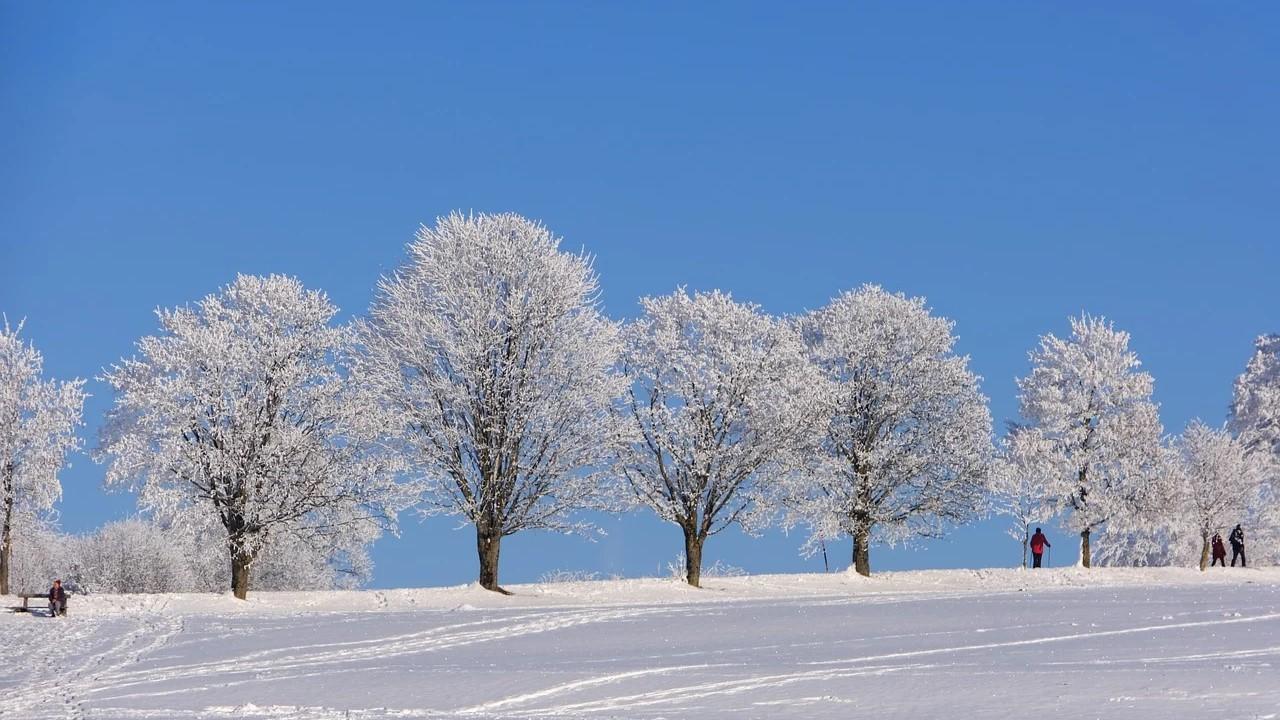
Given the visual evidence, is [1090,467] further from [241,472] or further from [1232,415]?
[241,472]

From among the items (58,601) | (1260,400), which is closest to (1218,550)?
(1260,400)

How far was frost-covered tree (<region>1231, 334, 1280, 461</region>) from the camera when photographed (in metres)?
68.0

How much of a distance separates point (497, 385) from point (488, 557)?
572cm

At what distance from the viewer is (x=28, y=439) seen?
47.5 meters

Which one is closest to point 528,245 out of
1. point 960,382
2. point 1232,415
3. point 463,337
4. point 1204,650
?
point 463,337

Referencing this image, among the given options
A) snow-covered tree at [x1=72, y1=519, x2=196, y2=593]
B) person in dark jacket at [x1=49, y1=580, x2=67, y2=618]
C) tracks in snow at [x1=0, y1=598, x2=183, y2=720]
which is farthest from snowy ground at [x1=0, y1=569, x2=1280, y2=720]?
snow-covered tree at [x1=72, y1=519, x2=196, y2=593]

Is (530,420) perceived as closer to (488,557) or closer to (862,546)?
(488,557)

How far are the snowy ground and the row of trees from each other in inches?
153

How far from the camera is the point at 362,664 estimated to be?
2377 centimetres

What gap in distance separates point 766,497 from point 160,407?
822 inches

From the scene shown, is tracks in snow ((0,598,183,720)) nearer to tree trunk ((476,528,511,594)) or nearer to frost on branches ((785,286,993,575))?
tree trunk ((476,528,511,594))

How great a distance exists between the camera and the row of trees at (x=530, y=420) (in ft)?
139

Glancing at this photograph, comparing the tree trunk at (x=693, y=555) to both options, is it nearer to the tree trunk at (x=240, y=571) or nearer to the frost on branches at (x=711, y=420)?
the frost on branches at (x=711, y=420)

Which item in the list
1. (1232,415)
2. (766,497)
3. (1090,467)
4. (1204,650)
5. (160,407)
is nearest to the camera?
(1204,650)
